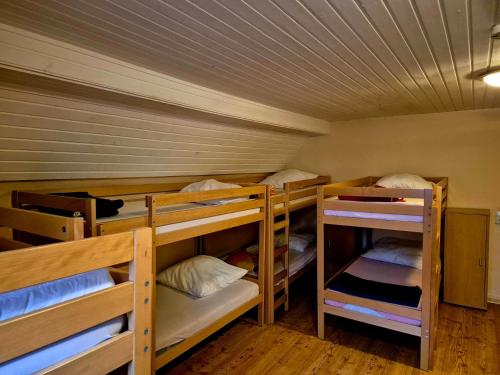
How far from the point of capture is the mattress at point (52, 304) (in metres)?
0.98

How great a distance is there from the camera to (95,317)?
3.67ft

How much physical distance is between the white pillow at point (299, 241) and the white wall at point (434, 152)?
826 mm

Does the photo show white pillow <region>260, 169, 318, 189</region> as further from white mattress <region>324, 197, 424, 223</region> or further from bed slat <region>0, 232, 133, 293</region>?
bed slat <region>0, 232, 133, 293</region>

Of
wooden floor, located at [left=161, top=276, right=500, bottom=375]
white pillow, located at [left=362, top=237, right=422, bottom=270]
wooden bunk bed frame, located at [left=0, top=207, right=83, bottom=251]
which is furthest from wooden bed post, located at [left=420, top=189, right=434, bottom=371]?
wooden bunk bed frame, located at [left=0, top=207, right=83, bottom=251]

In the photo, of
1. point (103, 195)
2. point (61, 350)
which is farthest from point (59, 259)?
point (103, 195)

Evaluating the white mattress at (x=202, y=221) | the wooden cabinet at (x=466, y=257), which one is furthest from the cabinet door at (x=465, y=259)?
the white mattress at (x=202, y=221)

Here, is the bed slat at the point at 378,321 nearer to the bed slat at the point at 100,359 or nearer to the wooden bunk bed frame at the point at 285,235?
the wooden bunk bed frame at the point at 285,235

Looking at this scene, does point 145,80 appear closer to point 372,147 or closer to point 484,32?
point 484,32

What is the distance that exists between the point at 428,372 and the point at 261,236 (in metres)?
1.43

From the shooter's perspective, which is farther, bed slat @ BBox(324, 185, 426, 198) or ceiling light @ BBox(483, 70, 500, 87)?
bed slat @ BBox(324, 185, 426, 198)

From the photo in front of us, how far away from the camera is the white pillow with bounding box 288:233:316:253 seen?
356cm

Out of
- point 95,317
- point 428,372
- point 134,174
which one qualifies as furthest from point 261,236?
point 95,317

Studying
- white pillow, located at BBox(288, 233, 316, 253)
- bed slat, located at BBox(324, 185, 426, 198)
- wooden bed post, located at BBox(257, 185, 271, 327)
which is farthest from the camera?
white pillow, located at BBox(288, 233, 316, 253)

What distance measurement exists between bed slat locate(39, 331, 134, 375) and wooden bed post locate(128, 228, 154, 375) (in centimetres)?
4
